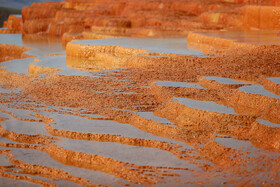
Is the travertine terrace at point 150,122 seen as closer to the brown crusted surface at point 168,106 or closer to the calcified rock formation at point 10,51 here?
the brown crusted surface at point 168,106

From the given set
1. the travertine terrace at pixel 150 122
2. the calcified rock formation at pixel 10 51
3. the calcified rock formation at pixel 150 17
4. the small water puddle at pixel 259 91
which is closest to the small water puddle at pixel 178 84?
the travertine terrace at pixel 150 122

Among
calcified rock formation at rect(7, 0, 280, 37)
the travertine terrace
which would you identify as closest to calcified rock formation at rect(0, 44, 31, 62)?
calcified rock formation at rect(7, 0, 280, 37)

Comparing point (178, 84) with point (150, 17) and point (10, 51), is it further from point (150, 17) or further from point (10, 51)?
point (150, 17)

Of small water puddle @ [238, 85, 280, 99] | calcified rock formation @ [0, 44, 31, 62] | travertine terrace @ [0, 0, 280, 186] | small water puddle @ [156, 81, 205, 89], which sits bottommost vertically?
calcified rock formation @ [0, 44, 31, 62]

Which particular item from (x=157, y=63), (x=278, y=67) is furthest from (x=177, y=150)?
(x=157, y=63)

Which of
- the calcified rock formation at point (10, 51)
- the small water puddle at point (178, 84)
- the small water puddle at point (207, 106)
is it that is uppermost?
the small water puddle at point (207, 106)

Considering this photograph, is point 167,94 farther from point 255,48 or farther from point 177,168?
point 255,48

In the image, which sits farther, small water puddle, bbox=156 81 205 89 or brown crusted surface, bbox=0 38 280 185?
small water puddle, bbox=156 81 205 89

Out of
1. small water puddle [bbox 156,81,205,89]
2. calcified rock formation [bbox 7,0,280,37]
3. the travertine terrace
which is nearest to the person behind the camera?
the travertine terrace

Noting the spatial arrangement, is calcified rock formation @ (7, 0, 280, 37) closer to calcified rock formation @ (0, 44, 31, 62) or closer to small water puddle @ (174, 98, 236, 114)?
calcified rock formation @ (0, 44, 31, 62)

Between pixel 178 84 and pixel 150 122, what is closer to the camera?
pixel 150 122

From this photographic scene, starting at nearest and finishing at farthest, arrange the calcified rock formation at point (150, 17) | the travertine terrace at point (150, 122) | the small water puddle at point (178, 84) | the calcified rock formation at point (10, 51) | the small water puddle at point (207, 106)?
the travertine terrace at point (150, 122) < the small water puddle at point (207, 106) < the small water puddle at point (178, 84) < the calcified rock formation at point (150, 17) < the calcified rock formation at point (10, 51)

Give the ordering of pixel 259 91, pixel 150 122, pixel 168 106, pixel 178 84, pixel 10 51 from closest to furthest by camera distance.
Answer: pixel 150 122 → pixel 259 91 → pixel 168 106 → pixel 178 84 → pixel 10 51

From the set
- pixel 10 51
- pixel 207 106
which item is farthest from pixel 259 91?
pixel 10 51
